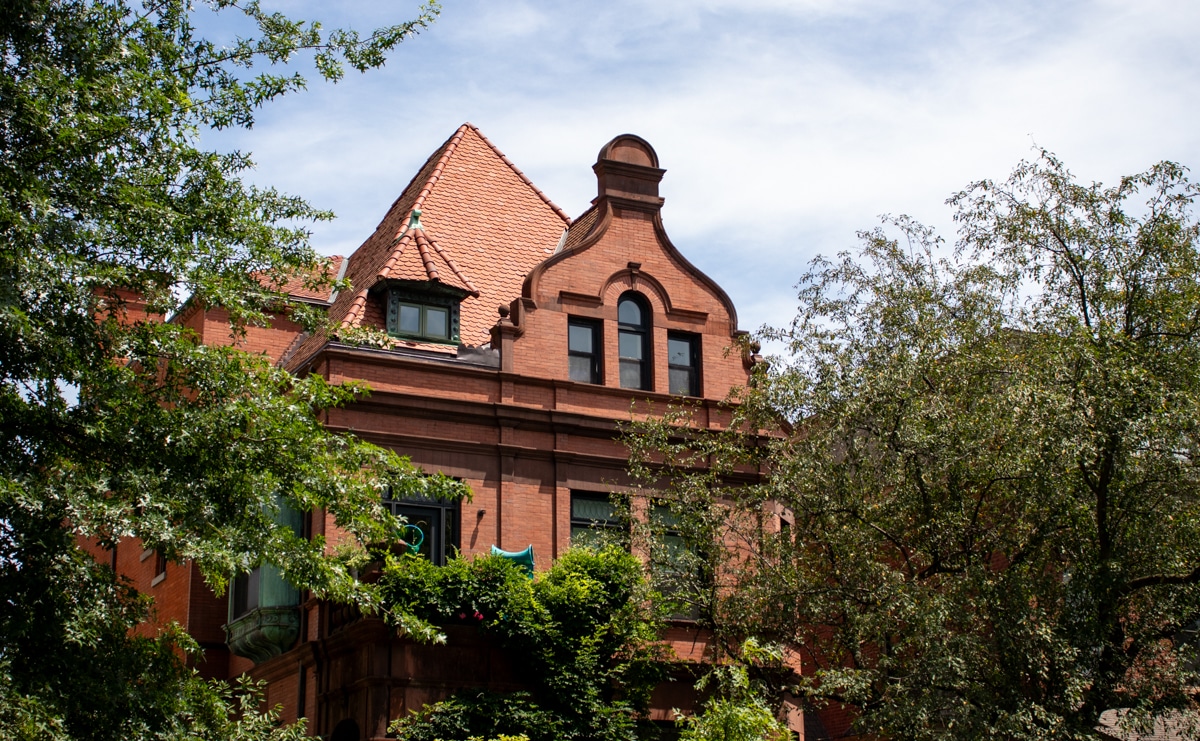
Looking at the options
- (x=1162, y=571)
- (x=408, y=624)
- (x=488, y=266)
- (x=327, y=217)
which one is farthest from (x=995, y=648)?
(x=488, y=266)

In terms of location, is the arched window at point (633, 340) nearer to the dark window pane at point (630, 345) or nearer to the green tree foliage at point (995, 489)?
the dark window pane at point (630, 345)

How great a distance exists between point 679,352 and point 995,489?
8765 mm

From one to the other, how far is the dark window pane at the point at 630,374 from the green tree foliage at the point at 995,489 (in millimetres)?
4544

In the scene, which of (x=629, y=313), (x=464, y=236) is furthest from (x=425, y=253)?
(x=629, y=313)

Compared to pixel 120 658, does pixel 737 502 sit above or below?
above

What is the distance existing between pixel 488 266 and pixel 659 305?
3515 millimetres

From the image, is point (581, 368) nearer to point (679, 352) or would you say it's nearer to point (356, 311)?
point (679, 352)

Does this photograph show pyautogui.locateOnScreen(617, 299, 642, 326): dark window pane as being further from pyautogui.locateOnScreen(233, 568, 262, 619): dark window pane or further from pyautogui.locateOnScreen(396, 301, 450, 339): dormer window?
pyautogui.locateOnScreen(233, 568, 262, 619): dark window pane

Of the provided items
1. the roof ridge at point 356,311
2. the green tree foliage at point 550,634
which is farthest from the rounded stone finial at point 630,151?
the green tree foliage at point 550,634

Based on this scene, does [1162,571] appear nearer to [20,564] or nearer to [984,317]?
[984,317]

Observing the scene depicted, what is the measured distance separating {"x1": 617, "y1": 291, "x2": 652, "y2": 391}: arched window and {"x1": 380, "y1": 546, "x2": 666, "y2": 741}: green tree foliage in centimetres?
463

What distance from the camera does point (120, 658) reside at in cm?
1535

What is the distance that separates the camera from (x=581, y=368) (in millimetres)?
25719

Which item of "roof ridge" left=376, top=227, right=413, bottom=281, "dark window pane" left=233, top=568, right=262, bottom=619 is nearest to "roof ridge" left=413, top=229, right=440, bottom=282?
"roof ridge" left=376, top=227, right=413, bottom=281
